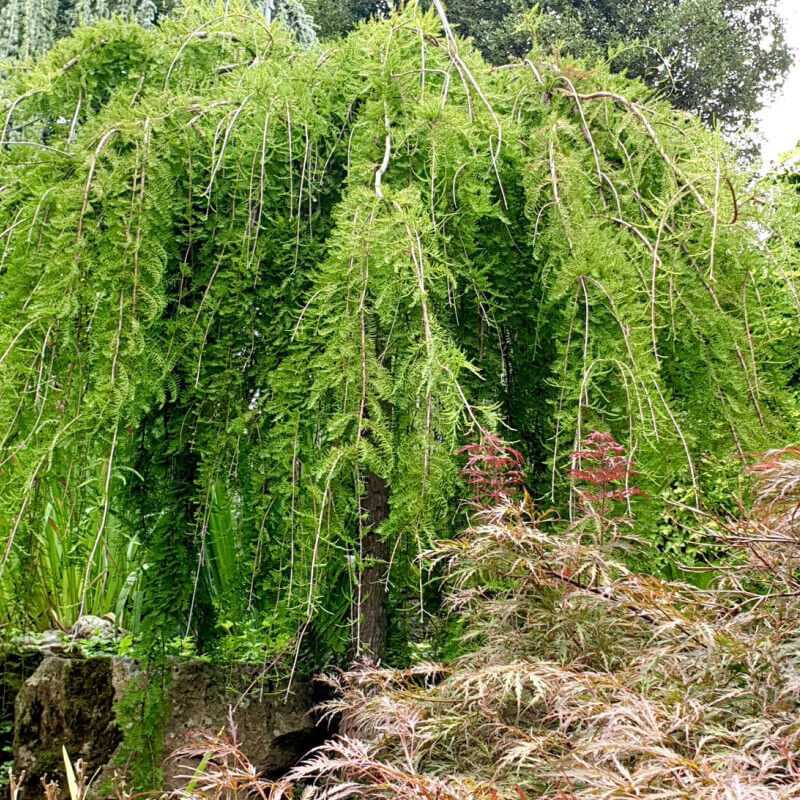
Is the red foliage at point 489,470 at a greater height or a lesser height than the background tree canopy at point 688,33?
lesser

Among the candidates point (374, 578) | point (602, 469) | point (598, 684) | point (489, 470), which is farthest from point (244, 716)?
point (598, 684)

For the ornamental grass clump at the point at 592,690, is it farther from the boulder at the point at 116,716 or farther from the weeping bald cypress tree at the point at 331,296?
the boulder at the point at 116,716

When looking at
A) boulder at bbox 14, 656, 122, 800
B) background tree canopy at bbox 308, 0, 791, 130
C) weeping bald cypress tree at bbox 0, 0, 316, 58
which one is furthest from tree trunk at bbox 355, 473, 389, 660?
background tree canopy at bbox 308, 0, 791, 130

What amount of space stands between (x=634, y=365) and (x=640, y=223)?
1.55ft

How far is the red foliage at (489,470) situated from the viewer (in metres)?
1.39

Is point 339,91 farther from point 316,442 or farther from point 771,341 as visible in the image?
point 771,341

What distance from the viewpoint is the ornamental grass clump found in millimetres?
934

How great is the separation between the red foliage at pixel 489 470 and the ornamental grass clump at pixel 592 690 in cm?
4

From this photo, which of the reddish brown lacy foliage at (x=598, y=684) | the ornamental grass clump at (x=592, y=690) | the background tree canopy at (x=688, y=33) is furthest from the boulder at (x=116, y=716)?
the background tree canopy at (x=688, y=33)

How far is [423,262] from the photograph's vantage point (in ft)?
4.49

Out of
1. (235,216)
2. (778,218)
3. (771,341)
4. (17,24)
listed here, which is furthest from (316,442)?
(17,24)

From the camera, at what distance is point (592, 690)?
3.47 ft

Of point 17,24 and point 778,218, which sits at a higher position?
point 17,24

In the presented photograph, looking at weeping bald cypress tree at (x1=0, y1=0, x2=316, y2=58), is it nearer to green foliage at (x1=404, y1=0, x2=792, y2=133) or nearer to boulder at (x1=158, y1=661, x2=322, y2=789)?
boulder at (x1=158, y1=661, x2=322, y2=789)
